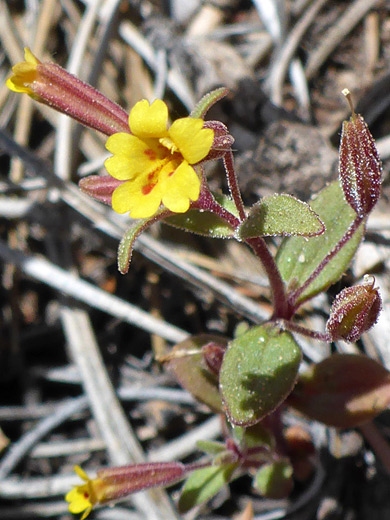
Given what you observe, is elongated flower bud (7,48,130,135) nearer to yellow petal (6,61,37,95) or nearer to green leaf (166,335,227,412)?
yellow petal (6,61,37,95)

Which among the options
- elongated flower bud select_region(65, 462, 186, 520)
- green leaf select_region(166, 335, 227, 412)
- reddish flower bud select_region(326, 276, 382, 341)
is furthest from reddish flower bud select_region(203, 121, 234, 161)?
elongated flower bud select_region(65, 462, 186, 520)

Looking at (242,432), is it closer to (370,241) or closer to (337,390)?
(337,390)

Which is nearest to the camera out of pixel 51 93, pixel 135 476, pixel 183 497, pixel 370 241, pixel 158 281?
pixel 51 93

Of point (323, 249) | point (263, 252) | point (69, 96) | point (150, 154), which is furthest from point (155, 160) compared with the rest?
point (323, 249)

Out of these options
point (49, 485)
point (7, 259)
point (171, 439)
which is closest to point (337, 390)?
point (171, 439)

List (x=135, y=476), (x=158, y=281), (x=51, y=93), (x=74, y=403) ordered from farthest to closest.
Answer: (x=158, y=281) < (x=74, y=403) < (x=135, y=476) < (x=51, y=93)
